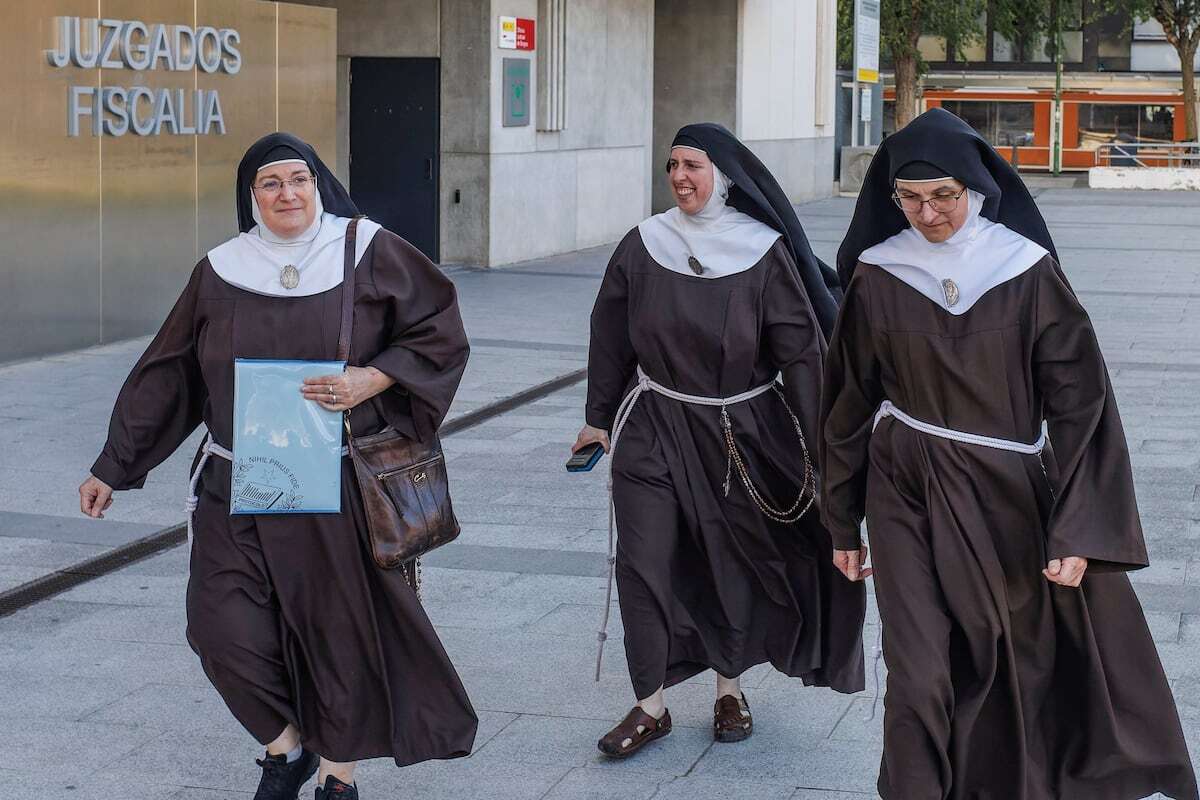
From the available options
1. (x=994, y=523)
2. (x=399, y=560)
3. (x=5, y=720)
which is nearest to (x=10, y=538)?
(x=5, y=720)

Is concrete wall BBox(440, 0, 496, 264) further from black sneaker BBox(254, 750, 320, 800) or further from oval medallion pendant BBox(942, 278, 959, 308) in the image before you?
oval medallion pendant BBox(942, 278, 959, 308)

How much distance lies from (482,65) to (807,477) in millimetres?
14170

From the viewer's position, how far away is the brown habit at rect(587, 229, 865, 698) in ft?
16.5

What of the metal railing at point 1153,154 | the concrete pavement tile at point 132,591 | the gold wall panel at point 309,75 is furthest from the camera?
the metal railing at point 1153,154

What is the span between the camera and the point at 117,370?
1195 cm

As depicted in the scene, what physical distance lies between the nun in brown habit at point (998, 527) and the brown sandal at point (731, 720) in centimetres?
106

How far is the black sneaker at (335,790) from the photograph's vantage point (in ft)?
14.0

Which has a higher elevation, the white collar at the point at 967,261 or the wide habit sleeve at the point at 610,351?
the white collar at the point at 967,261

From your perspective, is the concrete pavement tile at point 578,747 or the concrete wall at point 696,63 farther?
the concrete wall at point 696,63

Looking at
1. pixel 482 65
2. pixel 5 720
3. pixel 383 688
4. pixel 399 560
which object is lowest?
pixel 5 720

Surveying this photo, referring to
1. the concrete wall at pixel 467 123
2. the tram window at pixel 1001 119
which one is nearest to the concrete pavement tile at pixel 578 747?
the concrete wall at pixel 467 123

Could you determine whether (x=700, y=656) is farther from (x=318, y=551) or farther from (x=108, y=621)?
(x=108, y=621)

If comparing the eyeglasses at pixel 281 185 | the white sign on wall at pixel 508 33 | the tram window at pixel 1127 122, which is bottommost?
the eyeglasses at pixel 281 185

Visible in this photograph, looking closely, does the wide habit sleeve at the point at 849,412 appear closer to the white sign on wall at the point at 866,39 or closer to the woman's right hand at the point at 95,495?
the woman's right hand at the point at 95,495
